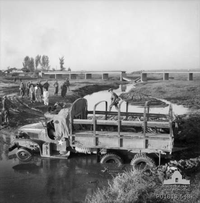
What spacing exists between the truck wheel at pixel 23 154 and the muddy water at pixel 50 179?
209mm

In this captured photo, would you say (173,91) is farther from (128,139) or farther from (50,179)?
(50,179)

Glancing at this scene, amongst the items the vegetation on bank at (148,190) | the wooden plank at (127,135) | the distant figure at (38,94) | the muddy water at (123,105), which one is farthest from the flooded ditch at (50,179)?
the muddy water at (123,105)

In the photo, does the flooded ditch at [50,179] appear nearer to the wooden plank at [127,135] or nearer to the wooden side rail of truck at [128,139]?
the wooden side rail of truck at [128,139]

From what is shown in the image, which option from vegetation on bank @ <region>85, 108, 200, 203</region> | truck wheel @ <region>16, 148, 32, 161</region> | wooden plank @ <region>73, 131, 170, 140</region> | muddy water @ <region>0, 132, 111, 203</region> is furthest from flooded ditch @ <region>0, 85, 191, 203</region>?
wooden plank @ <region>73, 131, 170, 140</region>

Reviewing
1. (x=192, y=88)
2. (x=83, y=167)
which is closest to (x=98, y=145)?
(x=83, y=167)

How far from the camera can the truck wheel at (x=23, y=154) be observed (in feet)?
36.3

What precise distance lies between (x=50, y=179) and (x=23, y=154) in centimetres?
251

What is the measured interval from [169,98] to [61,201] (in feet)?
65.7

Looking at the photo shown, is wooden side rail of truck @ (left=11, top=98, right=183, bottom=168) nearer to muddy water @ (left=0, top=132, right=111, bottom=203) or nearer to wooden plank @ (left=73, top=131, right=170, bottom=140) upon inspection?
wooden plank @ (left=73, top=131, right=170, bottom=140)

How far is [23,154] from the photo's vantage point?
11148 mm

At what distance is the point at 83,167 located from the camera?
1047 cm

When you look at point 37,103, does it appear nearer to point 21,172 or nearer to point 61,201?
point 21,172

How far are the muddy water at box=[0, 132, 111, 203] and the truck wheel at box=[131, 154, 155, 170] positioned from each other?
44.3 inches

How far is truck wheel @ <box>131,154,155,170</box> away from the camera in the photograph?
9578 millimetres
